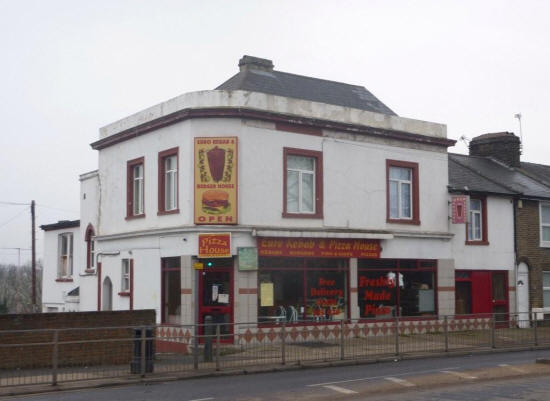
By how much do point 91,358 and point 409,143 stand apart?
47.1 feet

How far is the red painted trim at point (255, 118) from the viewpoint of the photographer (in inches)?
906

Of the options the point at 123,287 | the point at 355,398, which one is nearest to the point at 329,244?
the point at 123,287

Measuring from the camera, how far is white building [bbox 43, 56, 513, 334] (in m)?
22.9

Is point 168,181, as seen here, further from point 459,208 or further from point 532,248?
point 532,248

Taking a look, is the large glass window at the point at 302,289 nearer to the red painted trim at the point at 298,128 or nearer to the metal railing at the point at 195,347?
the metal railing at the point at 195,347

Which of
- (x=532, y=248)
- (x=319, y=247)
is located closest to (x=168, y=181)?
(x=319, y=247)

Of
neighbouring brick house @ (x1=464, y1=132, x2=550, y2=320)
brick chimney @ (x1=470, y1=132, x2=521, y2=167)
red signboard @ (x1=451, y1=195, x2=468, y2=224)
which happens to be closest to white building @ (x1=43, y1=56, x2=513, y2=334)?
red signboard @ (x1=451, y1=195, x2=468, y2=224)

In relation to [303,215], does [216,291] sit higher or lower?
lower

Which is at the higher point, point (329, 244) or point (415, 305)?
point (329, 244)

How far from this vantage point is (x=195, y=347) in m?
17.2

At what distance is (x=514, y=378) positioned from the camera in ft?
52.0

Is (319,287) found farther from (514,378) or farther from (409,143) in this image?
(514,378)

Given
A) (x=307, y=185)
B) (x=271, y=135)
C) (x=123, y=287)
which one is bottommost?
(x=123, y=287)

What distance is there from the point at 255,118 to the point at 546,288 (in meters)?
16.3
